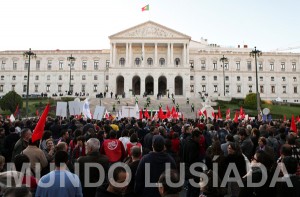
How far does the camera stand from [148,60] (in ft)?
260

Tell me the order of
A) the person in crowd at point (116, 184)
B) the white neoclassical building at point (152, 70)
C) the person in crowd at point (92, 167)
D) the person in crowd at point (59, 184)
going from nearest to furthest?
the person in crowd at point (116, 184)
the person in crowd at point (59, 184)
the person in crowd at point (92, 167)
the white neoclassical building at point (152, 70)

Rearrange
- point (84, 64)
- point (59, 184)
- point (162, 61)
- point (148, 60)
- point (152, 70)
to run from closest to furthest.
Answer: point (59, 184) → point (152, 70) → point (148, 60) → point (162, 61) → point (84, 64)

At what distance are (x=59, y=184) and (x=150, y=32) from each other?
73.5m

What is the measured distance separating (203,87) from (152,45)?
15751mm

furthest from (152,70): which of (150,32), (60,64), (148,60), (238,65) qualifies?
(60,64)

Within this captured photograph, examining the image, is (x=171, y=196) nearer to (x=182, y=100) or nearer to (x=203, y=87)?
(x=182, y=100)

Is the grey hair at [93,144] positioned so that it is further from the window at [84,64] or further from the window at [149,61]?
the window at [84,64]

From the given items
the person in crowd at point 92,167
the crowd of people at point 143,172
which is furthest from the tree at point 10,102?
the person in crowd at point 92,167

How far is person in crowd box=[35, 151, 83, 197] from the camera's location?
197 inches

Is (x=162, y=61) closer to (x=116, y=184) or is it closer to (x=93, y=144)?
(x=93, y=144)

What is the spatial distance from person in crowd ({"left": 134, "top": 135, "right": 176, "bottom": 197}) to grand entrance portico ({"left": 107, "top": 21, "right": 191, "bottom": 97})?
67803 mm

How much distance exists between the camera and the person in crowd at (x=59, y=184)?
16.4 ft

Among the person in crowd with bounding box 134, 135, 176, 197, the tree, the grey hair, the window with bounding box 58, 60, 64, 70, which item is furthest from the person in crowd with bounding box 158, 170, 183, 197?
the window with bounding box 58, 60, 64, 70

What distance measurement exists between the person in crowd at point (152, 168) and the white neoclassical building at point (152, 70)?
2714 inches
